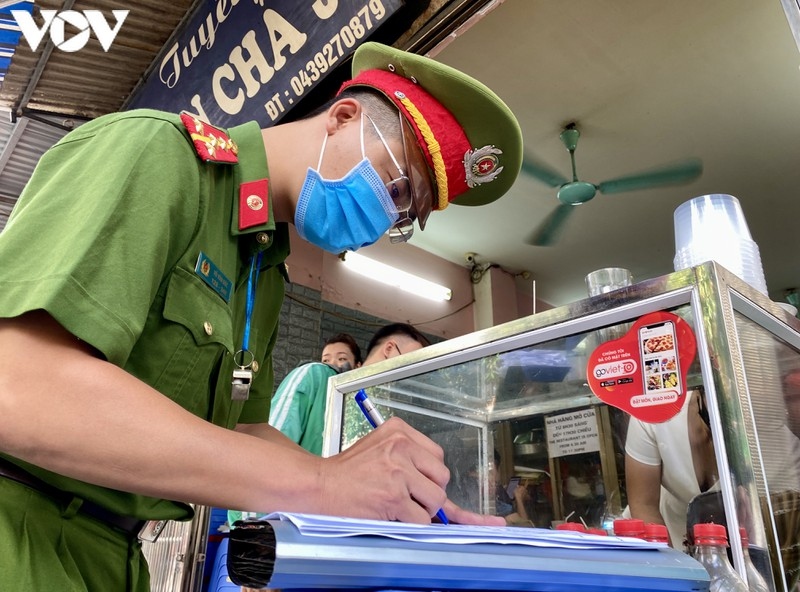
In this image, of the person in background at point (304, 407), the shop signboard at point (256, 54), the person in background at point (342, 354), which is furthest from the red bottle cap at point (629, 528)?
the person in background at point (342, 354)

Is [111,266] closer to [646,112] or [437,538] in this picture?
[437,538]

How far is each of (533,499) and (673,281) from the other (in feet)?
1.91

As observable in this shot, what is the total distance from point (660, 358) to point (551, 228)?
405 cm

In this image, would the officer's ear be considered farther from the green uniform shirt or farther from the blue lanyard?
the blue lanyard

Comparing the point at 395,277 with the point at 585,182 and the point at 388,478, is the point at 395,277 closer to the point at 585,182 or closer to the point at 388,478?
the point at 585,182

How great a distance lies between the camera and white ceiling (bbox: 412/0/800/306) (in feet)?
11.0

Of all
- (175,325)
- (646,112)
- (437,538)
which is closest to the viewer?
(437,538)

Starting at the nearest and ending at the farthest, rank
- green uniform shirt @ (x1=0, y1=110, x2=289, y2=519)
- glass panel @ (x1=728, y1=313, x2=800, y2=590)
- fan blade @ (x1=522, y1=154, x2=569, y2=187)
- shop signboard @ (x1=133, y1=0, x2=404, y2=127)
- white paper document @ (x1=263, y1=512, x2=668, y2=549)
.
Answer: white paper document @ (x1=263, y1=512, x2=668, y2=549) < green uniform shirt @ (x1=0, y1=110, x2=289, y2=519) < glass panel @ (x1=728, y1=313, x2=800, y2=590) < shop signboard @ (x1=133, y1=0, x2=404, y2=127) < fan blade @ (x1=522, y1=154, x2=569, y2=187)

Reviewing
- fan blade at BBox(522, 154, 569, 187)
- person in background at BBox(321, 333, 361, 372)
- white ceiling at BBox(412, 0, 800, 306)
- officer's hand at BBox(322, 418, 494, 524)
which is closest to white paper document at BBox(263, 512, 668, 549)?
officer's hand at BBox(322, 418, 494, 524)

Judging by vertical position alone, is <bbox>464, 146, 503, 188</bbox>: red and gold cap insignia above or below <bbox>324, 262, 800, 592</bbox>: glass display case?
above

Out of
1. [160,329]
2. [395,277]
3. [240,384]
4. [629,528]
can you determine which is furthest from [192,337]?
[395,277]

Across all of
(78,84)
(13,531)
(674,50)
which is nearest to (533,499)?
(13,531)

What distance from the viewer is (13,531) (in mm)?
587

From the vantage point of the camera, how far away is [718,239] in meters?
1.25
